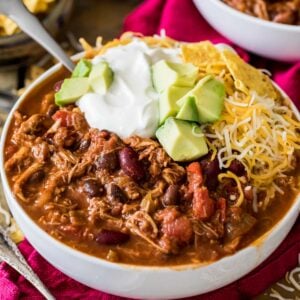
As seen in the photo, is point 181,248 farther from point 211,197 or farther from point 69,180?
point 69,180

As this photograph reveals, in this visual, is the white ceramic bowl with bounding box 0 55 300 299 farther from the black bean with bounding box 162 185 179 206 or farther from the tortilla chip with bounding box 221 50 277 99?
the tortilla chip with bounding box 221 50 277 99

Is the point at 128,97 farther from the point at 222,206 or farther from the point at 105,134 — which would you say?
the point at 222,206

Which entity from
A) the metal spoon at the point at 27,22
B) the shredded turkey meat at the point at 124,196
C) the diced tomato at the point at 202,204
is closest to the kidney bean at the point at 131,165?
the shredded turkey meat at the point at 124,196

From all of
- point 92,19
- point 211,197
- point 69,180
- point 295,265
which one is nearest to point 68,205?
point 69,180

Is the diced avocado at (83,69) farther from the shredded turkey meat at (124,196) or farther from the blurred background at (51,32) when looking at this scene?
the blurred background at (51,32)

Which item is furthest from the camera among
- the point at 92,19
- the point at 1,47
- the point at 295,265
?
the point at 92,19
